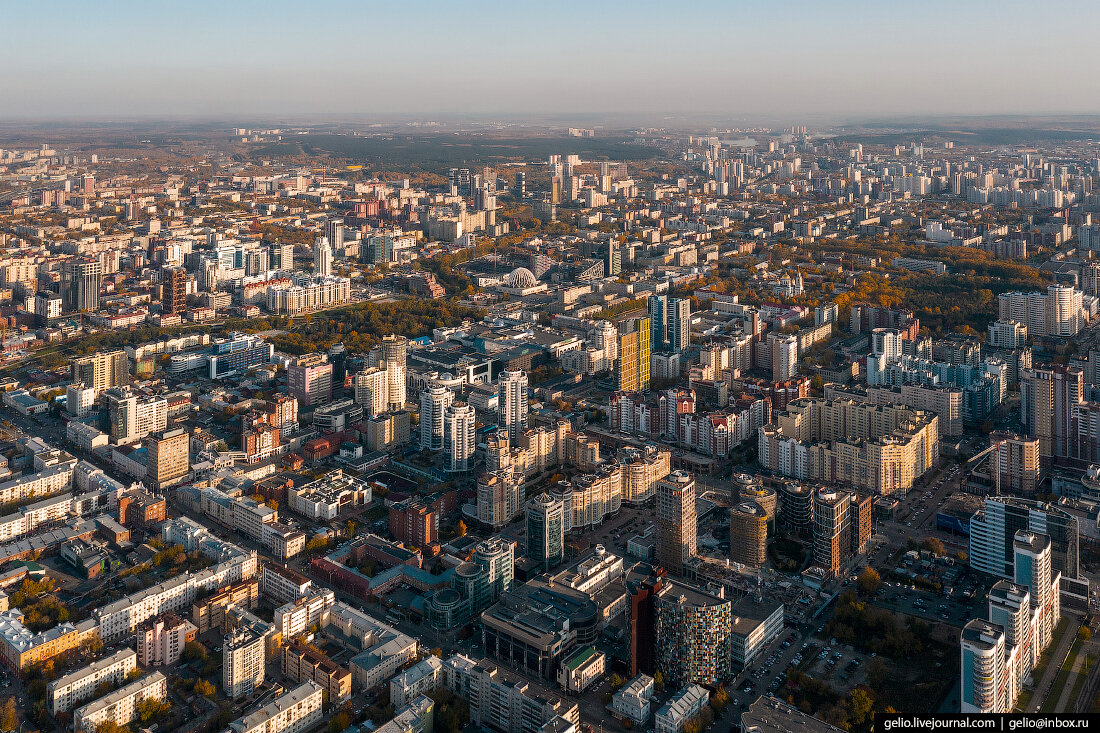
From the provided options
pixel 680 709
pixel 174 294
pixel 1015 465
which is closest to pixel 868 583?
pixel 680 709

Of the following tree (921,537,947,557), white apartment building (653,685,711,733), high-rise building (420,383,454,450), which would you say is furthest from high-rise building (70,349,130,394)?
tree (921,537,947,557)

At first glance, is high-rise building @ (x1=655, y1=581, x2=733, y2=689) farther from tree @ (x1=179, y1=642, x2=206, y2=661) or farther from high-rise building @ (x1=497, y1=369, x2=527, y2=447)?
high-rise building @ (x1=497, y1=369, x2=527, y2=447)

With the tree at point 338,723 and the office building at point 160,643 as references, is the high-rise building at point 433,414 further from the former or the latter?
the tree at point 338,723

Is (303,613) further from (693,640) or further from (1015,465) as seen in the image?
(1015,465)

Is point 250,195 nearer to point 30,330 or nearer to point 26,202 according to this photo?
point 26,202

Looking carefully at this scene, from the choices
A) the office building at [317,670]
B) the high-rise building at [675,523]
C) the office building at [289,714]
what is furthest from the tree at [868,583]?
the office building at [289,714]
